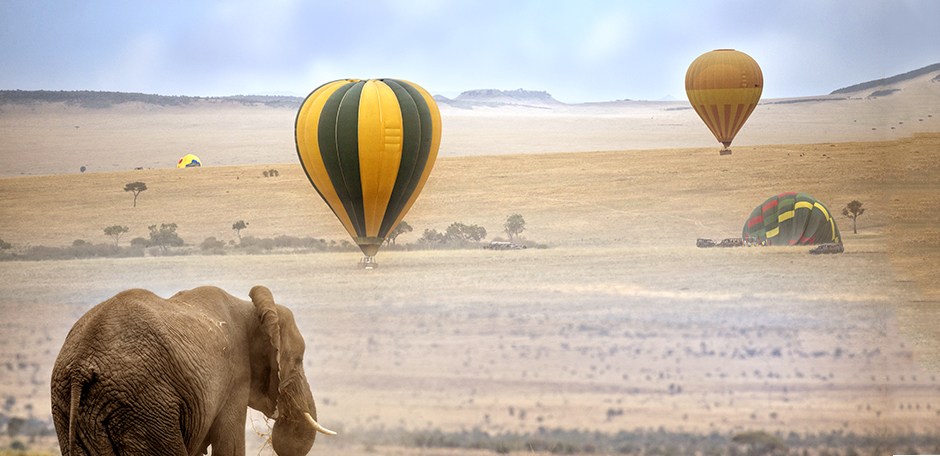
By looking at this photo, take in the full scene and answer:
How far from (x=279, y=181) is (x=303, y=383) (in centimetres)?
2487

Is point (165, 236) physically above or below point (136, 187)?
below

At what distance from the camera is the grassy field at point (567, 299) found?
10414 mm

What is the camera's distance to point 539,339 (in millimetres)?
13656

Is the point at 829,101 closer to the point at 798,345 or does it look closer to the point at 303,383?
the point at 798,345

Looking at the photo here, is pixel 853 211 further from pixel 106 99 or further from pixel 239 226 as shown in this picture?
pixel 106 99

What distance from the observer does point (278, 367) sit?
138 inches

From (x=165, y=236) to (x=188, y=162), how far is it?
13.3 metres

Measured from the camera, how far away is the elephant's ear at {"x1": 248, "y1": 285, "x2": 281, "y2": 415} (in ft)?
11.5

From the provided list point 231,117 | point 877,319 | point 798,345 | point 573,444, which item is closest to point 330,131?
point 573,444

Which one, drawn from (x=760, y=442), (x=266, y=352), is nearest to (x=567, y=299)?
(x=760, y=442)

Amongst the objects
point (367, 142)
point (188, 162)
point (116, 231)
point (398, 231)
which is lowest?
point (116, 231)

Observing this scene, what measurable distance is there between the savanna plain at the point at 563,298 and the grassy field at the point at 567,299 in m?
0.06

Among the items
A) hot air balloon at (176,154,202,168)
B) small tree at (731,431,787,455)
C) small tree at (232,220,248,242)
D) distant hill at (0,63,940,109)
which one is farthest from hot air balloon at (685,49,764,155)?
hot air balloon at (176,154,202,168)

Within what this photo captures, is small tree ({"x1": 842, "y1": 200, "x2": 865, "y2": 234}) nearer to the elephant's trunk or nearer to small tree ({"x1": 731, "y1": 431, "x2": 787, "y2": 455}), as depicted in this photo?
small tree ({"x1": 731, "y1": 431, "x2": 787, "y2": 455})
